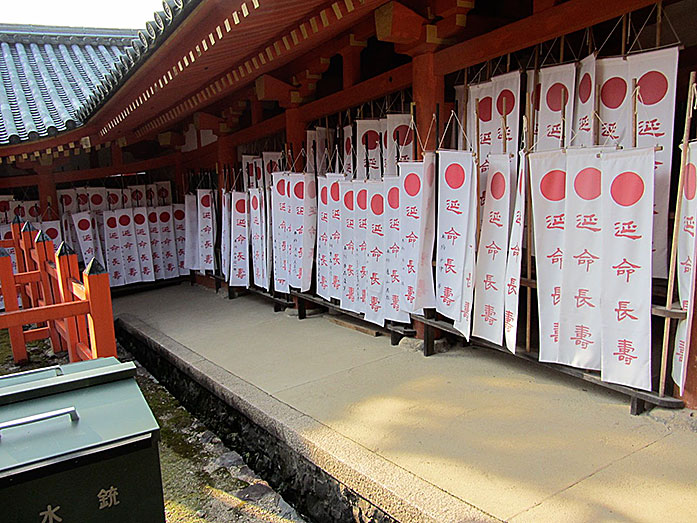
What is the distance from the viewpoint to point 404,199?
521cm

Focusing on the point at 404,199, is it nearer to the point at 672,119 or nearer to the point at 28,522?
the point at 672,119

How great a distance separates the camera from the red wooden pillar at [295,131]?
6.88m

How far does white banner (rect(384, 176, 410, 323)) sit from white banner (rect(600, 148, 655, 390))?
207 cm

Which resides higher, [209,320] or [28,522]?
[28,522]

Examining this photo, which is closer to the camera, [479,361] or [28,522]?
[28,522]

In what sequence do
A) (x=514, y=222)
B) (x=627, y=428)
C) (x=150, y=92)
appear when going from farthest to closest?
1. (x=150, y=92)
2. (x=514, y=222)
3. (x=627, y=428)

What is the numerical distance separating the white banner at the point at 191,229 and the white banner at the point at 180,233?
0.67 m

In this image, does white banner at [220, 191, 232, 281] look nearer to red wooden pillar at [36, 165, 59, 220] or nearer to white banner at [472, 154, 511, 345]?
red wooden pillar at [36, 165, 59, 220]

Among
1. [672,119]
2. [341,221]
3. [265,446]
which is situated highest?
[672,119]

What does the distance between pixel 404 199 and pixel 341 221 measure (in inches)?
43.0

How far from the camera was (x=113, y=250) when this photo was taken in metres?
9.92

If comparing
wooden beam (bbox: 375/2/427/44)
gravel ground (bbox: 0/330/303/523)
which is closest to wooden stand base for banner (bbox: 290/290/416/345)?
gravel ground (bbox: 0/330/303/523)

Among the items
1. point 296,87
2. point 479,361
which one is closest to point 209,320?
point 296,87

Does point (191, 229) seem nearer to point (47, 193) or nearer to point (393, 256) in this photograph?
point (47, 193)
